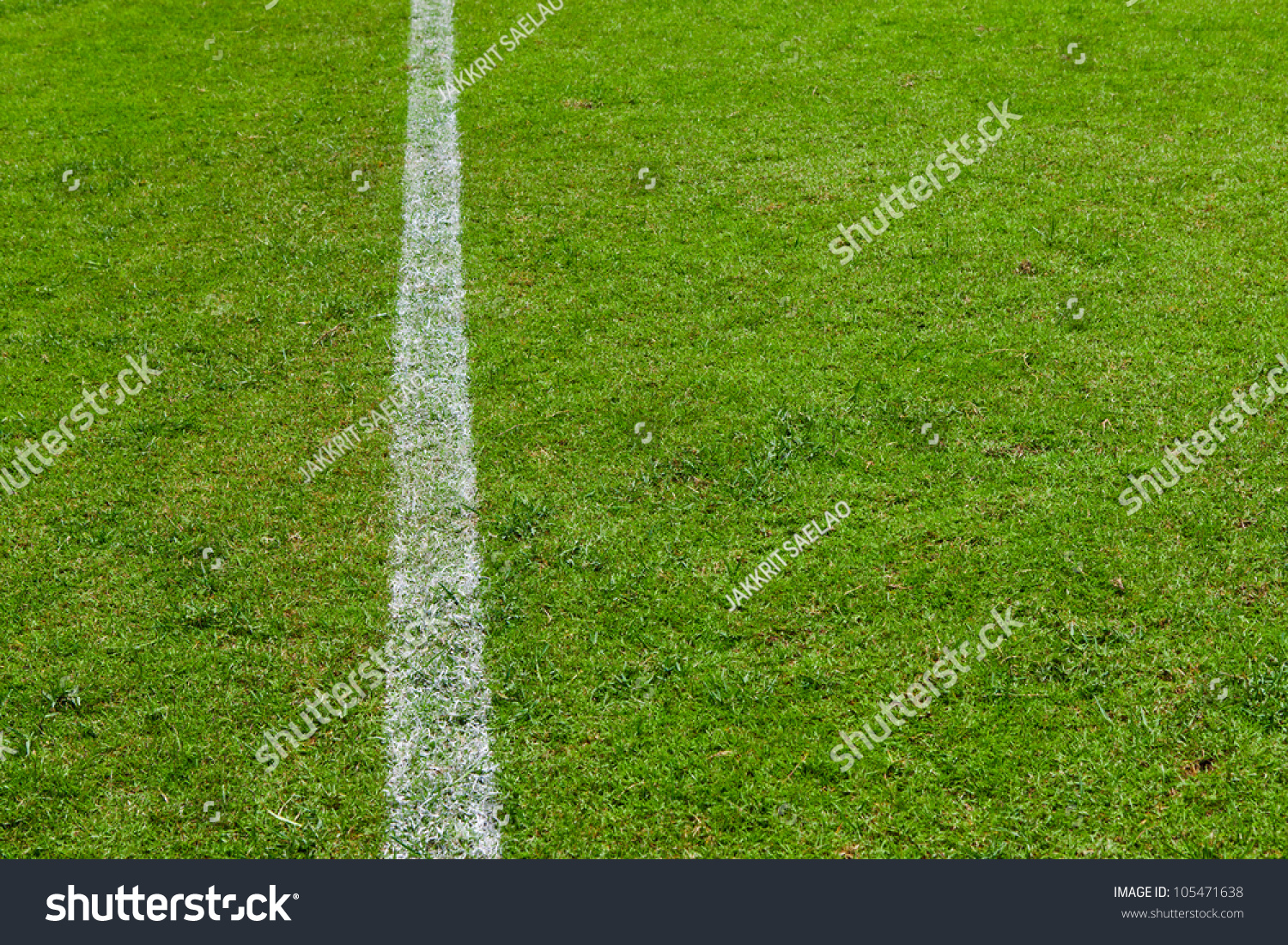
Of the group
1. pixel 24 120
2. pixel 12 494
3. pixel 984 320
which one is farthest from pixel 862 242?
pixel 24 120

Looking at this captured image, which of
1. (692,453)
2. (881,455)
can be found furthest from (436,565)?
(881,455)

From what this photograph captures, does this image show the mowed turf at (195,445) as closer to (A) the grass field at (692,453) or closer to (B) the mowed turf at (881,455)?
(A) the grass field at (692,453)

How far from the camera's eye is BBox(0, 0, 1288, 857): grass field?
3430 mm

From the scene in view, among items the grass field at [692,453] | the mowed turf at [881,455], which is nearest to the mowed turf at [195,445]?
the grass field at [692,453]

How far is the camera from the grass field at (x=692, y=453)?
3.43 m

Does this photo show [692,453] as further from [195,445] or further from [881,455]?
[195,445]

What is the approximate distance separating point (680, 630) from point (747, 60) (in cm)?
596

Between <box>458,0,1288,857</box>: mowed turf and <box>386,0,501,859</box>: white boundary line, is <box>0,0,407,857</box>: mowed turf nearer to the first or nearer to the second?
<box>386,0,501,859</box>: white boundary line

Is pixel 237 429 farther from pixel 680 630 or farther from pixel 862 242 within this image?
pixel 862 242

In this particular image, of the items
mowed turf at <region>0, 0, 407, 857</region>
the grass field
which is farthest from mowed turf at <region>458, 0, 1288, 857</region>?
mowed turf at <region>0, 0, 407, 857</region>

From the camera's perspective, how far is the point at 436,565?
4.21 metres

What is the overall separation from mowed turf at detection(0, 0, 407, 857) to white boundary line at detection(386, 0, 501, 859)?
3.8 inches

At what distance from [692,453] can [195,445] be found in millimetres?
2299

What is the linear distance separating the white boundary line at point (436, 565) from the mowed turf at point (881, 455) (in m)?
0.10
